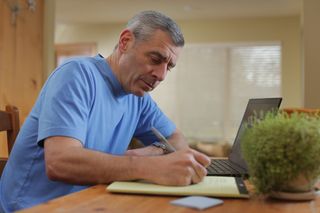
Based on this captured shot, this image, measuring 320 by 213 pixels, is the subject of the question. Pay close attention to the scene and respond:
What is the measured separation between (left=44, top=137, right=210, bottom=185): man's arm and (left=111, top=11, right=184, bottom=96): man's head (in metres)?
0.36

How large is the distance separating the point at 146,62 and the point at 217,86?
5.64m

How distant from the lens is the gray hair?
1.25 meters

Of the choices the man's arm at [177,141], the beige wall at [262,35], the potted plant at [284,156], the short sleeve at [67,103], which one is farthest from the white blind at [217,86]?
the potted plant at [284,156]

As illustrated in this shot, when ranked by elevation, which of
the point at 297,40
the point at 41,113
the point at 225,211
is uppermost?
the point at 297,40

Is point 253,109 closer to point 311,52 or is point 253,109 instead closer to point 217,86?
point 311,52

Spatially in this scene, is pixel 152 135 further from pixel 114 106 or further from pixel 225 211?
pixel 225 211

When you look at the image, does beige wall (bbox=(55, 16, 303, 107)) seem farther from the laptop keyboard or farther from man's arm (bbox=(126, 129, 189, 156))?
the laptop keyboard

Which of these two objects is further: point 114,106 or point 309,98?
A: point 309,98

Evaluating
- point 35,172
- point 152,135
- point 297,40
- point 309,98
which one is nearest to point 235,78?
point 297,40

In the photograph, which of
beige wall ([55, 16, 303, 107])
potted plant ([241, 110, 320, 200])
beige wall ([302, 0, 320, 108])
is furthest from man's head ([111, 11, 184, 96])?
beige wall ([55, 16, 303, 107])

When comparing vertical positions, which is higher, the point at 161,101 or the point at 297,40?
the point at 297,40

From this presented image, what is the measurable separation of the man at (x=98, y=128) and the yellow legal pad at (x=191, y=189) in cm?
2

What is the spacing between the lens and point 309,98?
13.4 ft

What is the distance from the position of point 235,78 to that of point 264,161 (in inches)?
240
